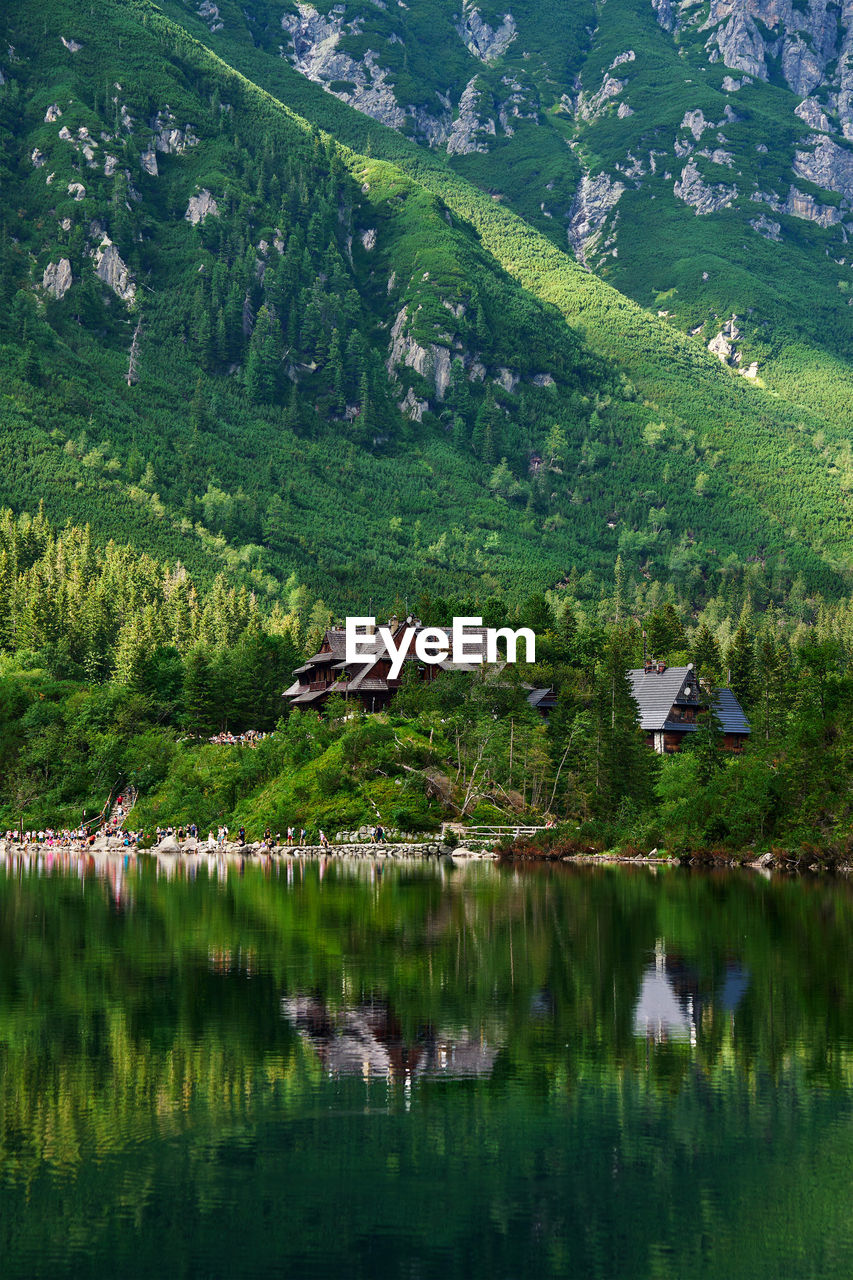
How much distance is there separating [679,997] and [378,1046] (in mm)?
11101

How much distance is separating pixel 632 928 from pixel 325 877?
31013 mm

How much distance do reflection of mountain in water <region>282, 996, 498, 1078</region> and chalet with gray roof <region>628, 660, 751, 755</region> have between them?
→ 8863cm

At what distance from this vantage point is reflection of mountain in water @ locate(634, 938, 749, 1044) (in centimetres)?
3909

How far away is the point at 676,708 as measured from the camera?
133 meters

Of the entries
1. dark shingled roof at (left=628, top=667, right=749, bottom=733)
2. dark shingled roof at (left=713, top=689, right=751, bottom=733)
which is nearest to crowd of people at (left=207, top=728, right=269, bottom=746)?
dark shingled roof at (left=628, top=667, right=749, bottom=733)

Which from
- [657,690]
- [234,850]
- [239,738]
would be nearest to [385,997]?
A: [234,850]

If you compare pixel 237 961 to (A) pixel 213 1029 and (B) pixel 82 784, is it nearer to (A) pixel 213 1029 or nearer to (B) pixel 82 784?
(A) pixel 213 1029

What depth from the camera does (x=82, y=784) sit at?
456ft

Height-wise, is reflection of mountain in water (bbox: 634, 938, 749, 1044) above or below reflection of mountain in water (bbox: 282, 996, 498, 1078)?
below

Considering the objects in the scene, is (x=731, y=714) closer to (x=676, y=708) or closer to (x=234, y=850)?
(x=676, y=708)

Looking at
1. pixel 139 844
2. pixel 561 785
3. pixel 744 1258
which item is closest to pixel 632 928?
pixel 744 1258

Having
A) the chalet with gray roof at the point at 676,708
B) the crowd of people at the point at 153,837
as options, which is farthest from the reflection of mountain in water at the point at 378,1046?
the chalet with gray roof at the point at 676,708

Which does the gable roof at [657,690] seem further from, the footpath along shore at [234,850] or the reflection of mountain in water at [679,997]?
the reflection of mountain in water at [679,997]

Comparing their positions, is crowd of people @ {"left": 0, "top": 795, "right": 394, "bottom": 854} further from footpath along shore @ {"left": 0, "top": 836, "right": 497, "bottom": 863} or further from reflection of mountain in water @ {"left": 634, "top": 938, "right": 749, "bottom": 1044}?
reflection of mountain in water @ {"left": 634, "top": 938, "right": 749, "bottom": 1044}
